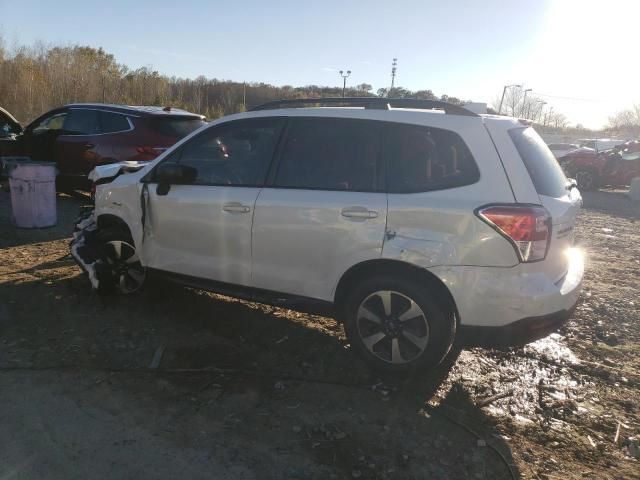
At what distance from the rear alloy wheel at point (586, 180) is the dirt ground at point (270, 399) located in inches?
561

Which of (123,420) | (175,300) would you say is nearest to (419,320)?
(123,420)

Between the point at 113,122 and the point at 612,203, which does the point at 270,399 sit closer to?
the point at 113,122

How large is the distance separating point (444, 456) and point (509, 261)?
1.19 metres

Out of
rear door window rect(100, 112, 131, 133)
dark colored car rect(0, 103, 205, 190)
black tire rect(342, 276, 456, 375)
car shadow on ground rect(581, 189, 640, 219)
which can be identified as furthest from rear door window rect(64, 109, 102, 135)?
car shadow on ground rect(581, 189, 640, 219)

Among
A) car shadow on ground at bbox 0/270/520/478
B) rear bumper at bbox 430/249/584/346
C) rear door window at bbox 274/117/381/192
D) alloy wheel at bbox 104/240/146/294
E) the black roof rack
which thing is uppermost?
the black roof rack

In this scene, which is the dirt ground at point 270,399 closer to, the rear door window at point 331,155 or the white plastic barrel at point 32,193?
the rear door window at point 331,155

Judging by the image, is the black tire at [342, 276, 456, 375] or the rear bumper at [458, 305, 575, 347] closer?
the rear bumper at [458, 305, 575, 347]

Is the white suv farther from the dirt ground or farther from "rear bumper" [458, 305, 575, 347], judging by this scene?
the dirt ground

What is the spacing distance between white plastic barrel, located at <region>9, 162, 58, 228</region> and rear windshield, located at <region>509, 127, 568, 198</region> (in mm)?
6250

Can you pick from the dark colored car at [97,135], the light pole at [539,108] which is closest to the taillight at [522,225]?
the dark colored car at [97,135]

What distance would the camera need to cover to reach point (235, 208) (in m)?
3.89

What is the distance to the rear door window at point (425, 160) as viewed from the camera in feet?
10.6

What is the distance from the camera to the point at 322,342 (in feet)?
13.7

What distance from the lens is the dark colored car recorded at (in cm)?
794
